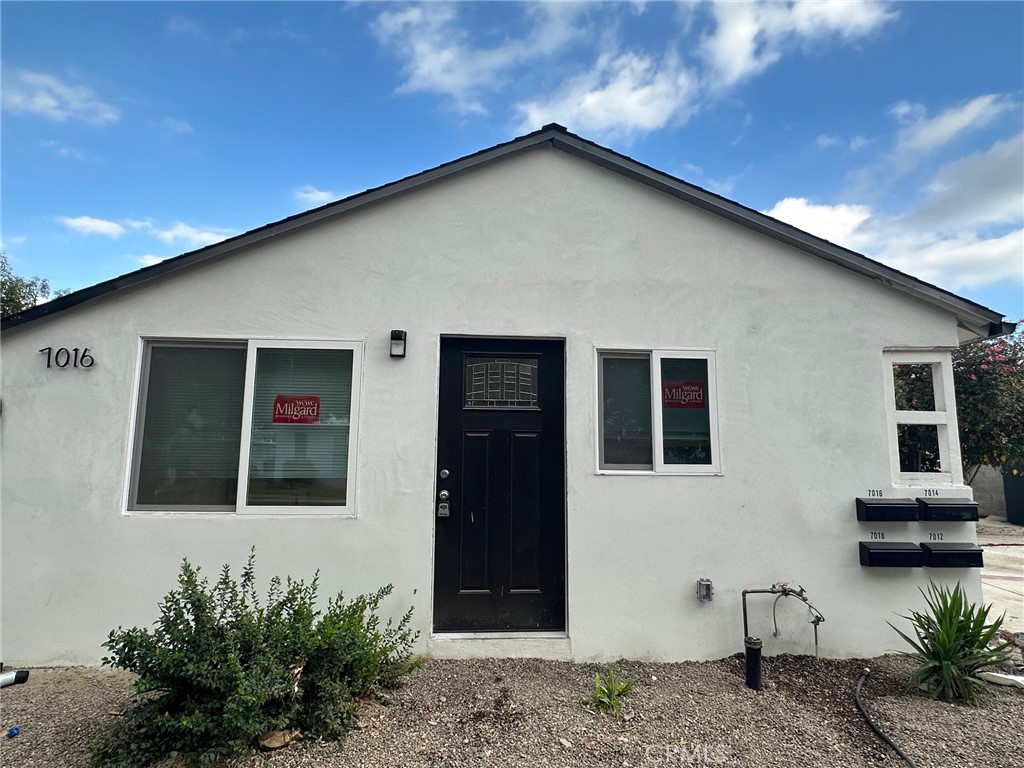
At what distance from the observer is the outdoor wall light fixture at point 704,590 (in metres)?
3.56

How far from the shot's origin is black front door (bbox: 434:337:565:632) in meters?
3.62

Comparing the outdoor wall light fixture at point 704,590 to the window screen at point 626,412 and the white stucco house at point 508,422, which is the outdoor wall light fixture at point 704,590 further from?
the window screen at point 626,412

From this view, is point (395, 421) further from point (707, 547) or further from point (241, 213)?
point (241, 213)

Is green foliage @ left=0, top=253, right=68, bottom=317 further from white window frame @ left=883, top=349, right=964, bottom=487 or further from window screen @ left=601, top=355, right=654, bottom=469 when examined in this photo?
white window frame @ left=883, top=349, right=964, bottom=487

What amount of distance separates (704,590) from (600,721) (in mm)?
1384

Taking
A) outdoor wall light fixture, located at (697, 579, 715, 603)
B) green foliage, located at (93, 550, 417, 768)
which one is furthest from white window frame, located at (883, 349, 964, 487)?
green foliage, located at (93, 550, 417, 768)

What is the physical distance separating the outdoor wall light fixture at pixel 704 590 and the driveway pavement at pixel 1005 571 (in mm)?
3116

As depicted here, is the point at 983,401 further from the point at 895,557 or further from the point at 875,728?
the point at 875,728

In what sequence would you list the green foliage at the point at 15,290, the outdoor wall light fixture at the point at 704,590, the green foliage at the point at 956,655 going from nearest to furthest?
the green foliage at the point at 956,655
the outdoor wall light fixture at the point at 704,590
the green foliage at the point at 15,290

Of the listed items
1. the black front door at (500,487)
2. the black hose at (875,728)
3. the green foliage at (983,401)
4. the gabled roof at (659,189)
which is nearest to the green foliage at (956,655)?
the black hose at (875,728)

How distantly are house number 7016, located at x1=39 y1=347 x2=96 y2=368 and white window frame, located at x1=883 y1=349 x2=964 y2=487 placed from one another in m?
6.53

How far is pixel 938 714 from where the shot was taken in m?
2.75

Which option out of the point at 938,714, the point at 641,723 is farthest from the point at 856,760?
the point at 641,723

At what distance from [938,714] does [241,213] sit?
28.0ft
